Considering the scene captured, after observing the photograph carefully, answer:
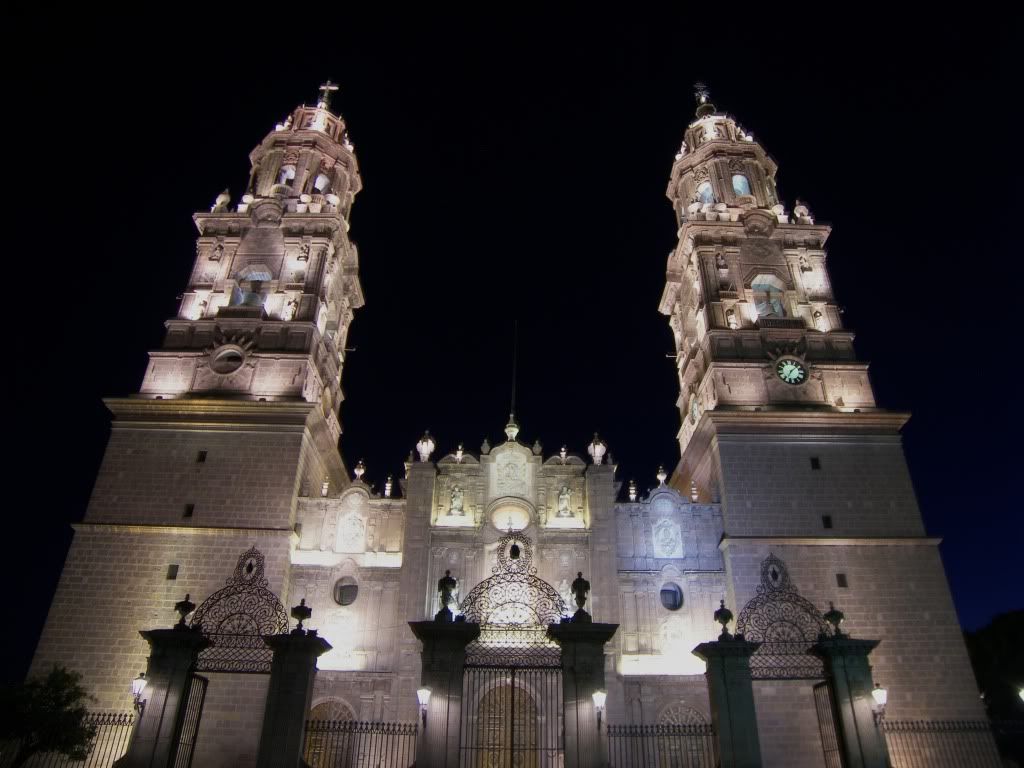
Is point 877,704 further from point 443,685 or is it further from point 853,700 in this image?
point 443,685

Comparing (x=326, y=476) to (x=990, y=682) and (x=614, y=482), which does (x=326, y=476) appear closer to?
(x=614, y=482)

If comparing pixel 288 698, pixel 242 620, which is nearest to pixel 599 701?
pixel 288 698

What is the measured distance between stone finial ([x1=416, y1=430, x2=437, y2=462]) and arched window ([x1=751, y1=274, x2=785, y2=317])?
1631 cm

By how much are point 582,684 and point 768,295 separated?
84.0 ft

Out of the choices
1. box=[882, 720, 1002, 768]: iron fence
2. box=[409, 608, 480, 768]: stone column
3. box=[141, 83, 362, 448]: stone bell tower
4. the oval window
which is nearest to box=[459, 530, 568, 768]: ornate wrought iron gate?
box=[409, 608, 480, 768]: stone column

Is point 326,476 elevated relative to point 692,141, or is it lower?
lower

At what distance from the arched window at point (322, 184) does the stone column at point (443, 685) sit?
31.6m

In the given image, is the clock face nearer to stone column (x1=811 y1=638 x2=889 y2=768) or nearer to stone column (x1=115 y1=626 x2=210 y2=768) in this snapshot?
stone column (x1=811 y1=638 x2=889 y2=768)

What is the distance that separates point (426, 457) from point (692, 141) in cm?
2693

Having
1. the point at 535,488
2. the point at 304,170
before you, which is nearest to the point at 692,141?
the point at 304,170

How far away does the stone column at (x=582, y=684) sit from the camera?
16.9 metres

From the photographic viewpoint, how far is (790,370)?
3431 cm

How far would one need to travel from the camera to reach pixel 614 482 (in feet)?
107

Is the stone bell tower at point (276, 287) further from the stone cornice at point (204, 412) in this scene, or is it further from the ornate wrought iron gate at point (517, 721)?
the ornate wrought iron gate at point (517, 721)
